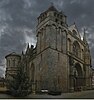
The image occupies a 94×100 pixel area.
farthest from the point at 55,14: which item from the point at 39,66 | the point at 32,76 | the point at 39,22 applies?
the point at 32,76

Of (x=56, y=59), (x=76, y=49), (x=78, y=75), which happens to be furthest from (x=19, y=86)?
(x=76, y=49)

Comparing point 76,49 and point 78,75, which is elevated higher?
point 76,49

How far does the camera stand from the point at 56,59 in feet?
148

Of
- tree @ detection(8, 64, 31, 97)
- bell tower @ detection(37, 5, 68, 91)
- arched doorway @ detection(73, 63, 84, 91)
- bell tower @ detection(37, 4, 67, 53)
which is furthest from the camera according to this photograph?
arched doorway @ detection(73, 63, 84, 91)

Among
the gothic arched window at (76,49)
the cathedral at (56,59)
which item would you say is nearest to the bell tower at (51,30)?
the cathedral at (56,59)

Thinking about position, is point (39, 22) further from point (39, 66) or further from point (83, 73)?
point (83, 73)

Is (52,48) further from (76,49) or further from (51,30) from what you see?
(76,49)

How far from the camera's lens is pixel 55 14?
4950 cm

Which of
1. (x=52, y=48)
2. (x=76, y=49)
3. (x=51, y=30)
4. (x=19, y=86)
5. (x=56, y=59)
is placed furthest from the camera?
(x=76, y=49)

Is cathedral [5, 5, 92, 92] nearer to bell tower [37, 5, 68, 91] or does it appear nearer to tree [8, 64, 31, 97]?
bell tower [37, 5, 68, 91]

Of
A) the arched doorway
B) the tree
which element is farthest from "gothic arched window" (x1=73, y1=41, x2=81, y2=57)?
the tree

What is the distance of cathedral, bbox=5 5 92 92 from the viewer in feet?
145

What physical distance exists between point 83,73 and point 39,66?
1364 cm

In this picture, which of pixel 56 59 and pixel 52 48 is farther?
pixel 52 48
